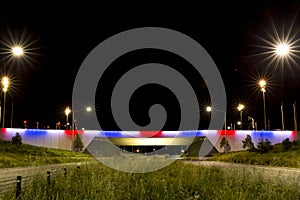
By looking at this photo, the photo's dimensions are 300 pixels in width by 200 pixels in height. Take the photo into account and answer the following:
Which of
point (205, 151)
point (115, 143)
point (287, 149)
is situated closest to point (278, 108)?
point (205, 151)

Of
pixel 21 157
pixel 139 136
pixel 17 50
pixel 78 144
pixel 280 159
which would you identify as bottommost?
pixel 280 159

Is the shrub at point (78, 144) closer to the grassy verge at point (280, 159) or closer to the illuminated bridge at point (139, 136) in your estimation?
the illuminated bridge at point (139, 136)

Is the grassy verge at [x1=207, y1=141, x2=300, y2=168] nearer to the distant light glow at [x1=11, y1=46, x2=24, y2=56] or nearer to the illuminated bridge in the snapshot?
the distant light glow at [x1=11, y1=46, x2=24, y2=56]

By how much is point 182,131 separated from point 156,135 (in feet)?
24.0

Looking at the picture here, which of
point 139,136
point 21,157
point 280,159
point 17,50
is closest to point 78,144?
point 139,136

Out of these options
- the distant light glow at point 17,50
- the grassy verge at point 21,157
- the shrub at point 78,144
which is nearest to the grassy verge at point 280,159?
the distant light glow at point 17,50

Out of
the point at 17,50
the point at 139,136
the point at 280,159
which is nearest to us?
the point at 17,50

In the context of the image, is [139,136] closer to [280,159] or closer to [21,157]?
[21,157]

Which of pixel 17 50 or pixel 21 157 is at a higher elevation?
pixel 17 50

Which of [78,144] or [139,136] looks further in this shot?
[139,136]

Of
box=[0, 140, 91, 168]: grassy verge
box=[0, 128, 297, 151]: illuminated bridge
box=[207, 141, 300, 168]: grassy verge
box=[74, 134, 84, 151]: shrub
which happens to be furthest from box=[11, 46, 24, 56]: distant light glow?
box=[74, 134, 84, 151]: shrub

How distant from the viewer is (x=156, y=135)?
94.8 metres

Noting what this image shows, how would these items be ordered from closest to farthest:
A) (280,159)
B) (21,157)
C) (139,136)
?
(280,159), (21,157), (139,136)

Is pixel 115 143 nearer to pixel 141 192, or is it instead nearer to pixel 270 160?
pixel 270 160
